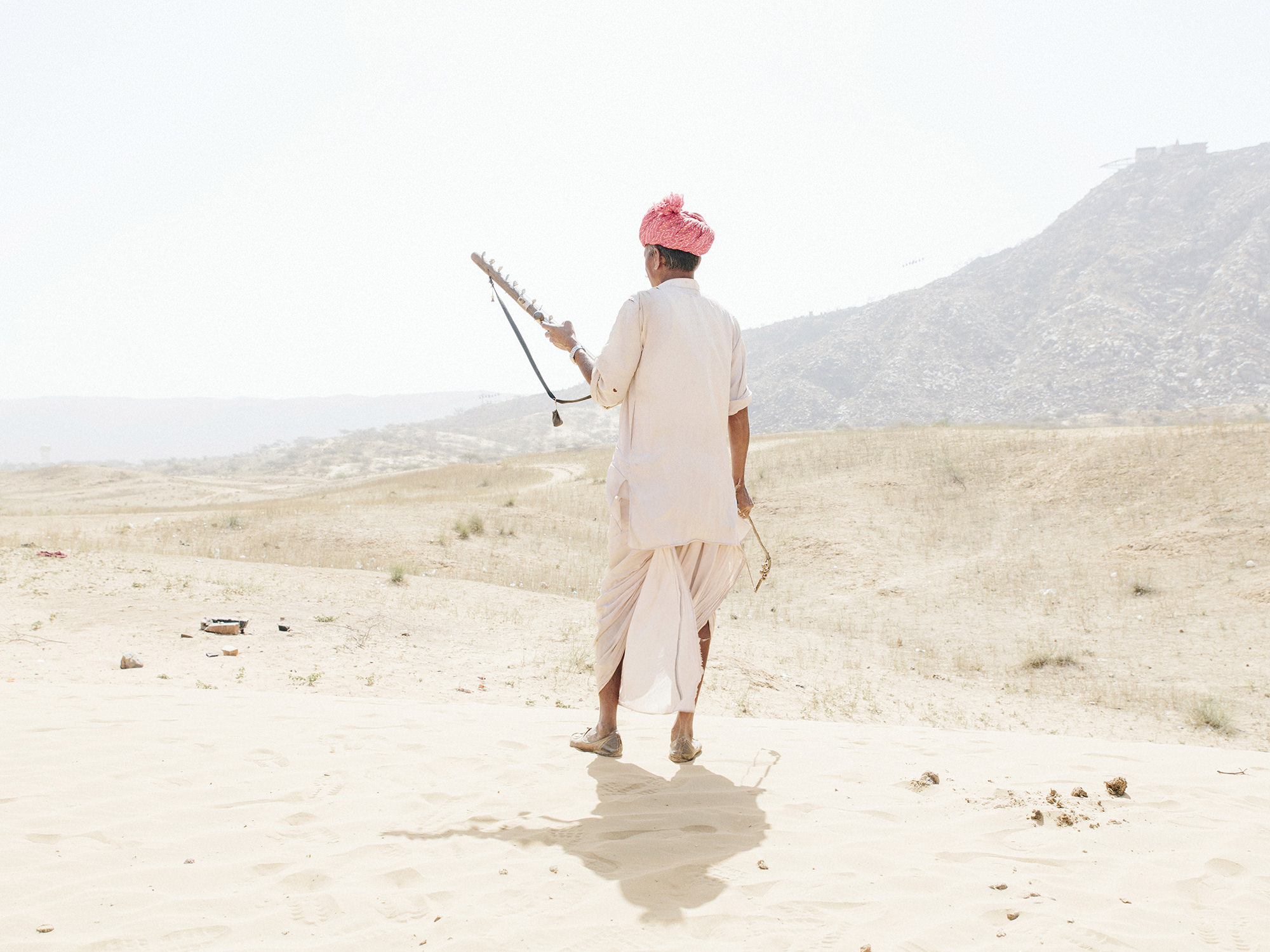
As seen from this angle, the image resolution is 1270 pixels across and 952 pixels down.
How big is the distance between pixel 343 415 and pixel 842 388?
141 m

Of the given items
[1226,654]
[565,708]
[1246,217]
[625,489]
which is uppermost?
[1246,217]

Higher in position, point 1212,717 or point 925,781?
point 925,781

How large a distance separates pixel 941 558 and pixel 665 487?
37.6ft

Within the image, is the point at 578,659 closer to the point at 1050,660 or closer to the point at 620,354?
the point at 620,354

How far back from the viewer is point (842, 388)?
68.4 metres

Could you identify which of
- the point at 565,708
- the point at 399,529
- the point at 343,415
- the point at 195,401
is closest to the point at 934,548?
the point at 399,529

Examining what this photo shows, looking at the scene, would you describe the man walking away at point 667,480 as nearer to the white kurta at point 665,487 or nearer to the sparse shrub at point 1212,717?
the white kurta at point 665,487

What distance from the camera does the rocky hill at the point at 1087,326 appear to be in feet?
170

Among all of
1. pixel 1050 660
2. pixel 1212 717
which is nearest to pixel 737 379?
pixel 1212 717

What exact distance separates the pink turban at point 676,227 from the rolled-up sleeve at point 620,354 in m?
0.33

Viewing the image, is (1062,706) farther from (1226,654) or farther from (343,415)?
(343,415)

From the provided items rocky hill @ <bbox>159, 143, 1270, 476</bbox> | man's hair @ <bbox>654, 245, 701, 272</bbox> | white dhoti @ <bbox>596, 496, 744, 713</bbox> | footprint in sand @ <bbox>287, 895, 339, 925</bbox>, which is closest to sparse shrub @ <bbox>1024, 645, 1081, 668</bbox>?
white dhoti @ <bbox>596, 496, 744, 713</bbox>

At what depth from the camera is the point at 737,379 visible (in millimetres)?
3750

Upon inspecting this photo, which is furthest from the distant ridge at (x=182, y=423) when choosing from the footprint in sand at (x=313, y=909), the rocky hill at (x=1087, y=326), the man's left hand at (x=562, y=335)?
the footprint in sand at (x=313, y=909)
